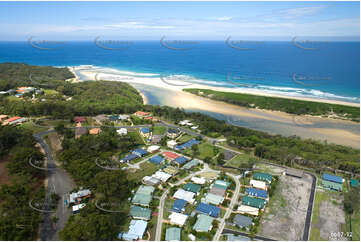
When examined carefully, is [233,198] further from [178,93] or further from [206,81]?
[206,81]

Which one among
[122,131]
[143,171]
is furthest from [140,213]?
[122,131]

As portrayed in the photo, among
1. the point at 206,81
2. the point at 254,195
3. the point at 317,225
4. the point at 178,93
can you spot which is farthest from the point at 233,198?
the point at 206,81

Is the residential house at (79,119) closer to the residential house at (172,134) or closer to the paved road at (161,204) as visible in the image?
the residential house at (172,134)

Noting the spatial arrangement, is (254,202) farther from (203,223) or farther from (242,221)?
(203,223)

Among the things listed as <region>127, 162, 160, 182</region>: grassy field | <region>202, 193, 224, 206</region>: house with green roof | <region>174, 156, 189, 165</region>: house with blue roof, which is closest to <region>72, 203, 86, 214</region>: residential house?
<region>127, 162, 160, 182</region>: grassy field

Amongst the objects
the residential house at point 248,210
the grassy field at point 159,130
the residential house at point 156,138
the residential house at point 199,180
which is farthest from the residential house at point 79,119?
the residential house at point 248,210

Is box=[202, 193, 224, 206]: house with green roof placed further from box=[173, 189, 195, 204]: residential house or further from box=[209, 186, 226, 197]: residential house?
box=[173, 189, 195, 204]: residential house
